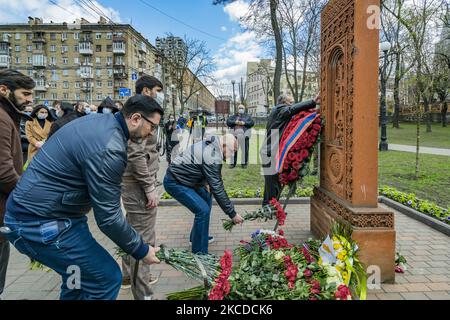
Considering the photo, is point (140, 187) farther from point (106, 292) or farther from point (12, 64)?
point (12, 64)

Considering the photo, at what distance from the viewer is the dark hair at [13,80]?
2.96 metres

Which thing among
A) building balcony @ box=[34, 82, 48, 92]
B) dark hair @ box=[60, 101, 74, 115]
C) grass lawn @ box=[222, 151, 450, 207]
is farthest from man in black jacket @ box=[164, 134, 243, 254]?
building balcony @ box=[34, 82, 48, 92]

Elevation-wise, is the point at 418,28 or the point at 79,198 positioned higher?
the point at 418,28

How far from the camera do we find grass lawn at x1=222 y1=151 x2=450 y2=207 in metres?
7.53

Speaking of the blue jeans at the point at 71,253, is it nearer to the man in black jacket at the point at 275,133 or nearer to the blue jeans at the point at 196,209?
the blue jeans at the point at 196,209

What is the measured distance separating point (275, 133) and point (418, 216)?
10.2ft

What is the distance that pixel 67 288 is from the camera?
7.37 ft

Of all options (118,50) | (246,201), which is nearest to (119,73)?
(118,50)

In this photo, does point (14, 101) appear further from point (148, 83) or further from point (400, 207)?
point (400, 207)

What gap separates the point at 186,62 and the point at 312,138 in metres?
34.6

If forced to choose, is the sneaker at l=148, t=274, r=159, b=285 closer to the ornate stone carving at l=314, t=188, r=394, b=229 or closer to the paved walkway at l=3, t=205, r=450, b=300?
the paved walkway at l=3, t=205, r=450, b=300

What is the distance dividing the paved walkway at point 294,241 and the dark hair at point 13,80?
7.13 feet

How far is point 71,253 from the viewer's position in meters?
2.08

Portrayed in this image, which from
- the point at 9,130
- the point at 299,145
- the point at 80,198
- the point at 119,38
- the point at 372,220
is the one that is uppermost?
the point at 119,38
